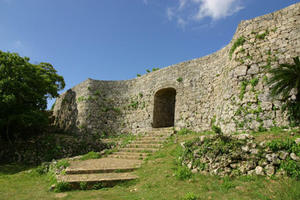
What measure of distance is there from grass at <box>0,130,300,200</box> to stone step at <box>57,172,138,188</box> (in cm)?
18

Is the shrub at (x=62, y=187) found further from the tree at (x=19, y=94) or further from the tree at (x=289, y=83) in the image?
the tree at (x=289, y=83)

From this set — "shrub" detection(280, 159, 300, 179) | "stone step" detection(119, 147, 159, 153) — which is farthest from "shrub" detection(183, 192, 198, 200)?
"stone step" detection(119, 147, 159, 153)

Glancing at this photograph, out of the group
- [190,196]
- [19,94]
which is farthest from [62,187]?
[19,94]

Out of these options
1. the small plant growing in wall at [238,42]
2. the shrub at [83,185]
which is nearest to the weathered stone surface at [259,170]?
the shrub at [83,185]

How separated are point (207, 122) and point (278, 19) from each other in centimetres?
471

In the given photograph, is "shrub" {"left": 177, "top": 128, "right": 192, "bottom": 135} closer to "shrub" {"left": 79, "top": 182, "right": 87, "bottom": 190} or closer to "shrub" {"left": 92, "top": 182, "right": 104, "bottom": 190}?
"shrub" {"left": 92, "top": 182, "right": 104, "bottom": 190}

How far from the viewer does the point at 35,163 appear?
852cm

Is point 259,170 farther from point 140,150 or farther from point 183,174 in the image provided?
point 140,150

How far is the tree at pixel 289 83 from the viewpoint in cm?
474

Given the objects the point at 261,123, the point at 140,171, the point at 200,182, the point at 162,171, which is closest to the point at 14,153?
the point at 140,171

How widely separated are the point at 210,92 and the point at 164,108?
12.7ft

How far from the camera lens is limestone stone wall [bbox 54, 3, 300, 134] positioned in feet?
20.3

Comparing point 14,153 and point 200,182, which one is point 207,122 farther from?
point 14,153

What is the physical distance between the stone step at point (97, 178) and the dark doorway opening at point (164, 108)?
6552 millimetres
